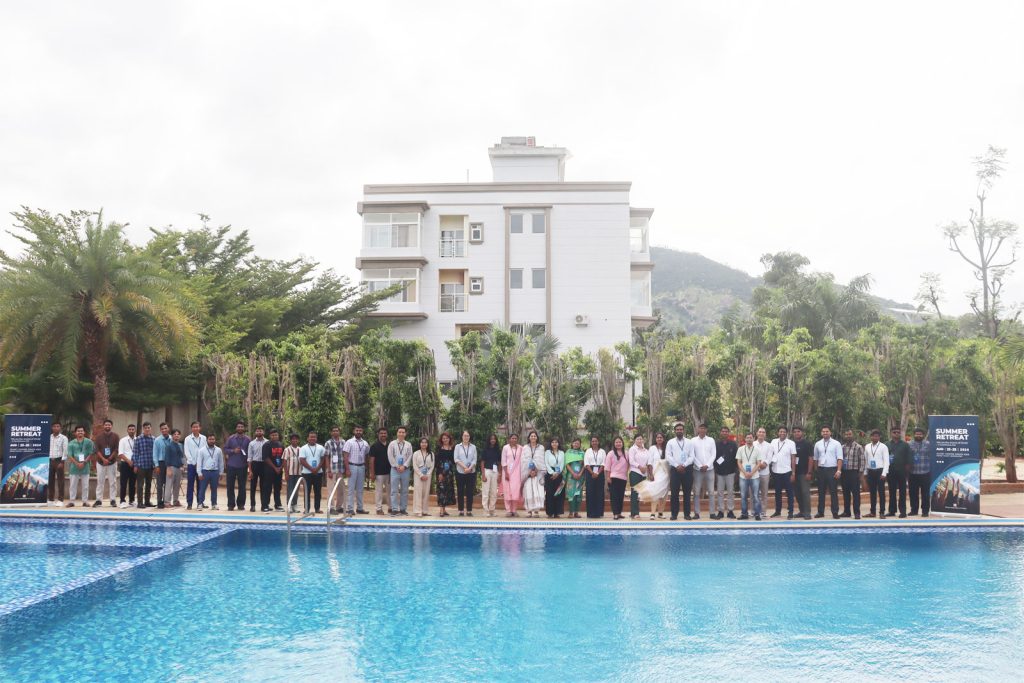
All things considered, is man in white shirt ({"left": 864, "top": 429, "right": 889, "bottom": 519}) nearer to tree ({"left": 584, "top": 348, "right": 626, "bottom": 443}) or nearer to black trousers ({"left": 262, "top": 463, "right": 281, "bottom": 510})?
tree ({"left": 584, "top": 348, "right": 626, "bottom": 443})

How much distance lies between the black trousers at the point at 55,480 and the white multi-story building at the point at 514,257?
657 inches

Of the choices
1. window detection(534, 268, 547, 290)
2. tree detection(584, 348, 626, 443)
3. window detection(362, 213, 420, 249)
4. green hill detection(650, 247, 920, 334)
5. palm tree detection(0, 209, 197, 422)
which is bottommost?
tree detection(584, 348, 626, 443)

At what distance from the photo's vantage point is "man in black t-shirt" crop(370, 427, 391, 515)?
1341 cm

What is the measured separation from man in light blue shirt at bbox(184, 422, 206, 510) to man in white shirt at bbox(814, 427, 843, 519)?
34.3 feet

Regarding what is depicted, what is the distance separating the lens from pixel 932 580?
29.5 feet

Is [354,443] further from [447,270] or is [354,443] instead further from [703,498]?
[447,270]

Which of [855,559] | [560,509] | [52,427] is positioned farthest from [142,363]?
[855,559]

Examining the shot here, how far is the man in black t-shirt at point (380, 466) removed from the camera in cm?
1341

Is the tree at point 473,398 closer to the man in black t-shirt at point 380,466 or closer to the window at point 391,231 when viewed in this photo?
the man in black t-shirt at point 380,466

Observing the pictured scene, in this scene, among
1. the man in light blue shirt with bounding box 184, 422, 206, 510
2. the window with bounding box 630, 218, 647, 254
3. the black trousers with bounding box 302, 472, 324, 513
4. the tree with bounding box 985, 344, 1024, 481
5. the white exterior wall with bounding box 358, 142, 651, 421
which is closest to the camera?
the black trousers with bounding box 302, 472, 324, 513

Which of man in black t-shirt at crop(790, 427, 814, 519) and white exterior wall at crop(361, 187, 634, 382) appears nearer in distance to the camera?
man in black t-shirt at crop(790, 427, 814, 519)

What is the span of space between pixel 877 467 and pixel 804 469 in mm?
1159

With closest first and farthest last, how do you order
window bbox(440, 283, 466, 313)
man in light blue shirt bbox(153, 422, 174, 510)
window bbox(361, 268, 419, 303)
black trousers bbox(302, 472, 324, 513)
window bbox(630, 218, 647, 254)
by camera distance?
black trousers bbox(302, 472, 324, 513)
man in light blue shirt bbox(153, 422, 174, 510)
window bbox(361, 268, 419, 303)
window bbox(440, 283, 466, 313)
window bbox(630, 218, 647, 254)

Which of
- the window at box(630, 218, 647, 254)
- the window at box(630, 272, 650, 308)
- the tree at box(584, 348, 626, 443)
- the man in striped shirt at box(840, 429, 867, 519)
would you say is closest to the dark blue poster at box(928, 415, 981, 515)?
the man in striped shirt at box(840, 429, 867, 519)
